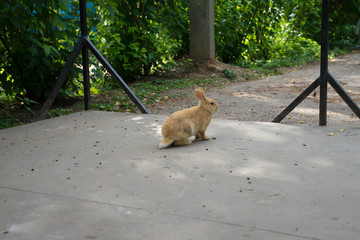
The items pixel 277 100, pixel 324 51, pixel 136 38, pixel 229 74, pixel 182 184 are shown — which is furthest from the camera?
pixel 229 74

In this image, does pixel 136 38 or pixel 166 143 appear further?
pixel 136 38

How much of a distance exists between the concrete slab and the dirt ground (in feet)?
3.40

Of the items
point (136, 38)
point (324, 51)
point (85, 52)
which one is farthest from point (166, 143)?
point (136, 38)

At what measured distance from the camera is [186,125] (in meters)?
4.73

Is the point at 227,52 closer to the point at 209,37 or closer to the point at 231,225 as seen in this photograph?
the point at 209,37

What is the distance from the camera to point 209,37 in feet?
34.9

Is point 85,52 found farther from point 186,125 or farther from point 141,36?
point 141,36

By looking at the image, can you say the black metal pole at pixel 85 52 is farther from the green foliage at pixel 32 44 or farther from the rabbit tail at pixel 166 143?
the rabbit tail at pixel 166 143

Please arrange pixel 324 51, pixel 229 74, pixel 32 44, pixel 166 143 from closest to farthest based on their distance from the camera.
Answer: pixel 166 143 → pixel 324 51 → pixel 32 44 → pixel 229 74

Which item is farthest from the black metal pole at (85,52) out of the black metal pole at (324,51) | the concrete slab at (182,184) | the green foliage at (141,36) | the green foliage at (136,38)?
the black metal pole at (324,51)

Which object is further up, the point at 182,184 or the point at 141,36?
the point at 141,36

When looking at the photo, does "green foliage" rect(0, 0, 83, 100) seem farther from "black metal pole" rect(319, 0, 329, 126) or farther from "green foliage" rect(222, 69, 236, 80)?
"green foliage" rect(222, 69, 236, 80)

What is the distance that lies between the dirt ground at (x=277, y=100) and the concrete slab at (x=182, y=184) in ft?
3.40

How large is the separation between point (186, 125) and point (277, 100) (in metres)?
3.59
